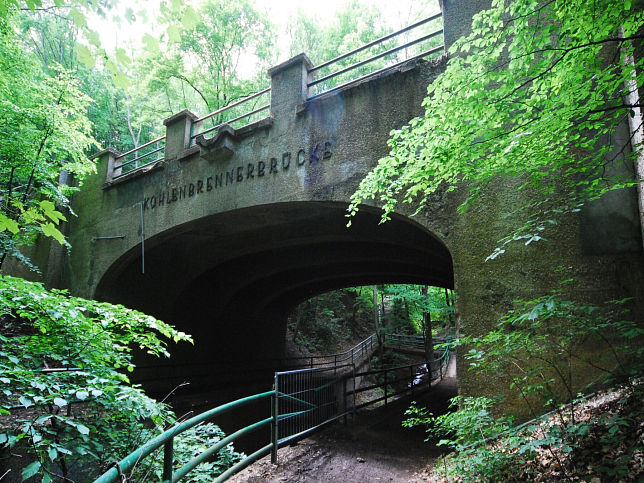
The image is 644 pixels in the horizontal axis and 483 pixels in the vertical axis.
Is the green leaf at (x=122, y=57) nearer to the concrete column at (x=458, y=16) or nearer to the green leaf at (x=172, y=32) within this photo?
the green leaf at (x=172, y=32)

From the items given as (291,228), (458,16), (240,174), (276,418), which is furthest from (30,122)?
(458,16)

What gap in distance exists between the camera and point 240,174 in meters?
6.91

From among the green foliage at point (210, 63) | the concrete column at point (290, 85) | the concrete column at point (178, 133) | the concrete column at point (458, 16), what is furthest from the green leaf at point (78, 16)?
the green foliage at point (210, 63)

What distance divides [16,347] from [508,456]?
431 centimetres

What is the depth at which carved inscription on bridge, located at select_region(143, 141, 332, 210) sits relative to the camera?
6023mm

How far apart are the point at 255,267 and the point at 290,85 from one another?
6.83 m

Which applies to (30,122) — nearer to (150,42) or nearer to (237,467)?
(150,42)

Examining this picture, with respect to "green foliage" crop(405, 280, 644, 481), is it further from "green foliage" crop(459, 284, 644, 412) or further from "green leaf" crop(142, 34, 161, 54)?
"green leaf" crop(142, 34, 161, 54)

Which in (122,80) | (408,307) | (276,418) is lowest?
(276,418)

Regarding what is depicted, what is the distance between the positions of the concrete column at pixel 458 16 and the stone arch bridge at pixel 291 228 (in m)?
0.02

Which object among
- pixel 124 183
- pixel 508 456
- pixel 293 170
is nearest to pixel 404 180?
pixel 508 456

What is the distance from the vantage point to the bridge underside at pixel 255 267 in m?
7.96

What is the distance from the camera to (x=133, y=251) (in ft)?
28.6

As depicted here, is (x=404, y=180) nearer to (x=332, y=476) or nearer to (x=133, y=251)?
(x=332, y=476)
